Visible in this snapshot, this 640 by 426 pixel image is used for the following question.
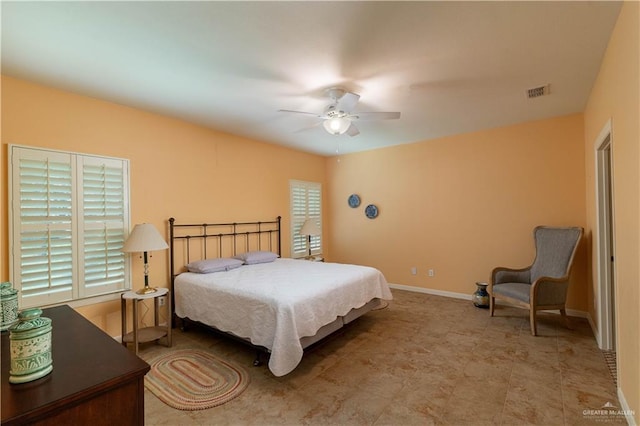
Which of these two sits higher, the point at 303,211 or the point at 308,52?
the point at 308,52

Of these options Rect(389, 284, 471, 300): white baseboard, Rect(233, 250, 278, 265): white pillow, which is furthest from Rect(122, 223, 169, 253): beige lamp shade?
Rect(389, 284, 471, 300): white baseboard

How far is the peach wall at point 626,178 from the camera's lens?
162 centimetres

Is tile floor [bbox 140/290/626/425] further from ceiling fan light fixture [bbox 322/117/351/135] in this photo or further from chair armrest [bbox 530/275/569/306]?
ceiling fan light fixture [bbox 322/117/351/135]

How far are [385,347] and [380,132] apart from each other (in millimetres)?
2968

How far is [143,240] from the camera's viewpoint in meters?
2.96

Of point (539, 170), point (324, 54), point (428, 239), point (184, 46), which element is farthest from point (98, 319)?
point (539, 170)

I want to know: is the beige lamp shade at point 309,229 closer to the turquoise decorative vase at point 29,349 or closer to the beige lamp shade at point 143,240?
the beige lamp shade at point 143,240

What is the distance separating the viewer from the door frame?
9.09 ft

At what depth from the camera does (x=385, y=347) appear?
9.77ft

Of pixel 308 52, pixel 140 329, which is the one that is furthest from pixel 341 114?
pixel 140 329

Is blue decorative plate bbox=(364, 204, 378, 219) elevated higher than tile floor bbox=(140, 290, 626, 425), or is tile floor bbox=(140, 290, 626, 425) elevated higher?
blue decorative plate bbox=(364, 204, 378, 219)

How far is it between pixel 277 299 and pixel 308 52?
1.99 metres

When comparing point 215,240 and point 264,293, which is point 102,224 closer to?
point 215,240

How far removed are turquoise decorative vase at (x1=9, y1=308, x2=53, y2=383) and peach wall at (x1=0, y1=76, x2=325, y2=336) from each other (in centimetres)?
214
